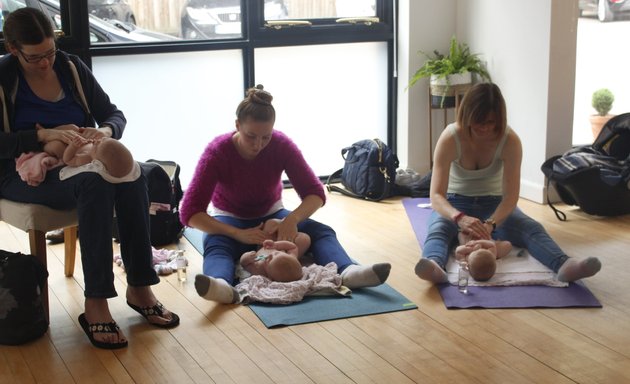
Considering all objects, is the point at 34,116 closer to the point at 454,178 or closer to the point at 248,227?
the point at 248,227

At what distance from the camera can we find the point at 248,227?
3.55 m

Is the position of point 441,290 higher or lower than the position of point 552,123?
lower

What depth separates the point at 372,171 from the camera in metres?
4.82

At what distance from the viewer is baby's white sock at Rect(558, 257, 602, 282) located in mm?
3166

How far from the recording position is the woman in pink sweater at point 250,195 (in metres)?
3.35

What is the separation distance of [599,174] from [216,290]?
209 centimetres

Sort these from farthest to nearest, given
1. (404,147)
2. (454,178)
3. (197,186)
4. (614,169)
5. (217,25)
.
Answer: (404,147)
(217,25)
(614,169)
(454,178)
(197,186)

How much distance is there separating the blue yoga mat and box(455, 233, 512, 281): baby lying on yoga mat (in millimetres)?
304

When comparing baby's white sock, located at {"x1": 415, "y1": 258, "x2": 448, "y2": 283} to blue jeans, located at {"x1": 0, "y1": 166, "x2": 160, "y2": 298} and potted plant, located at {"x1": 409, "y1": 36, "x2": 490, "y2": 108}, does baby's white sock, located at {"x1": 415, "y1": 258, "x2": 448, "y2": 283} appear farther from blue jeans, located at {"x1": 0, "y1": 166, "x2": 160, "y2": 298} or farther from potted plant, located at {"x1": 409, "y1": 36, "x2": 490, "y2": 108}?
potted plant, located at {"x1": 409, "y1": 36, "x2": 490, "y2": 108}

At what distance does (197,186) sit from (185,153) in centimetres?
156

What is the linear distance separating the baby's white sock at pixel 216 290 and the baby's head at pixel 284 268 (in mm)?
164

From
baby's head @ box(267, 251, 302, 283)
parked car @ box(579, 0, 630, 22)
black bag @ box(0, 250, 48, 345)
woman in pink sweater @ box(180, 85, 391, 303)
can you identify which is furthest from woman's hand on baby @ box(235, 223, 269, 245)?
parked car @ box(579, 0, 630, 22)

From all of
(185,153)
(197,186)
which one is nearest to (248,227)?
(197,186)

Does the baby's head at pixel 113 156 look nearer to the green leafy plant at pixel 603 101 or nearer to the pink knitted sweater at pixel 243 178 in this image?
the pink knitted sweater at pixel 243 178
